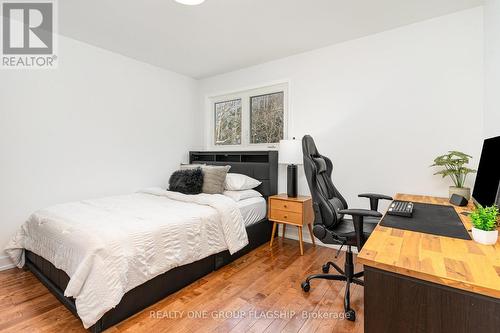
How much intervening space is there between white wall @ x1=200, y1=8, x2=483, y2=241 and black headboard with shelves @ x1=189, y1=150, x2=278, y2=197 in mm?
415

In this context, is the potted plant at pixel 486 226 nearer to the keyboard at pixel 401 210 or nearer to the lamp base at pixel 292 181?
the keyboard at pixel 401 210

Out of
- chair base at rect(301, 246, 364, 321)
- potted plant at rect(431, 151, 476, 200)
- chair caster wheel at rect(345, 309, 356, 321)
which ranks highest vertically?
potted plant at rect(431, 151, 476, 200)

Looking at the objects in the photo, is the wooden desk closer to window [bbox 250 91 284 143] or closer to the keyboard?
the keyboard

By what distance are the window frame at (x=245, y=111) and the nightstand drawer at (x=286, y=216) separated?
1011 millimetres

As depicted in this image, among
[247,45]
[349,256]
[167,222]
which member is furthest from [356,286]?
[247,45]

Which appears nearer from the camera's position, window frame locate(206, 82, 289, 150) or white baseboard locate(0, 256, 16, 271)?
white baseboard locate(0, 256, 16, 271)

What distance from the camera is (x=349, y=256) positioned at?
191 centimetres

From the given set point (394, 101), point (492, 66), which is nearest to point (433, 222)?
point (492, 66)

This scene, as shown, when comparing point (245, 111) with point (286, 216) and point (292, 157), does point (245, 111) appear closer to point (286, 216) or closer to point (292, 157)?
point (292, 157)

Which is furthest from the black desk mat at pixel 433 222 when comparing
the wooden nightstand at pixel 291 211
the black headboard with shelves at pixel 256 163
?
the black headboard with shelves at pixel 256 163

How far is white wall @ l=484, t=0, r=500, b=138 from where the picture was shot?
1793 mm

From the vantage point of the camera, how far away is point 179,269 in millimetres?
2018

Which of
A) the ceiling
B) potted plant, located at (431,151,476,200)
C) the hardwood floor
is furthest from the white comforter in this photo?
potted plant, located at (431,151,476,200)

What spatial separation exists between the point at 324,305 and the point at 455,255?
1194 mm
